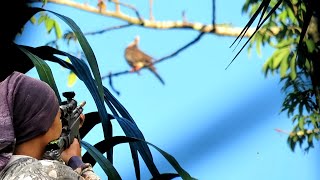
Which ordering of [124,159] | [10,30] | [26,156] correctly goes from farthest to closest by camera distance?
[124,159] < [10,30] < [26,156]

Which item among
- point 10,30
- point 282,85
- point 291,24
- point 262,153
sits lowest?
point 262,153

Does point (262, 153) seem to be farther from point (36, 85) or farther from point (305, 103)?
point (36, 85)

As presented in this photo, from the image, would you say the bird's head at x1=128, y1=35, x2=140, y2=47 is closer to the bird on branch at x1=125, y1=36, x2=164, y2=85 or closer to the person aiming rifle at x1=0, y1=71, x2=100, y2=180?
the bird on branch at x1=125, y1=36, x2=164, y2=85

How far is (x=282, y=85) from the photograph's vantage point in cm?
408

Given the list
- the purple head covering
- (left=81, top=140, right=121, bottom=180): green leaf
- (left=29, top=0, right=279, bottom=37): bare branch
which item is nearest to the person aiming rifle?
the purple head covering

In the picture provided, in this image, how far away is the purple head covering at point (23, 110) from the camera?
167cm

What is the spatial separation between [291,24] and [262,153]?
1.88ft

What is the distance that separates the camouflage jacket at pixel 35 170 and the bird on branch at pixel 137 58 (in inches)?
92.2

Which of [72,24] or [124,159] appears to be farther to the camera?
[124,159]

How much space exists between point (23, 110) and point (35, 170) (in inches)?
4.8

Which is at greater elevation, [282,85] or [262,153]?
[282,85]

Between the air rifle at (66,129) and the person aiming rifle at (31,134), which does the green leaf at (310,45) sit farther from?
the person aiming rifle at (31,134)

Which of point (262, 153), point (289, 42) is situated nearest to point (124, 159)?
point (262, 153)

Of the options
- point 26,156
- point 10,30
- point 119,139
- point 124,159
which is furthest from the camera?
point 124,159
